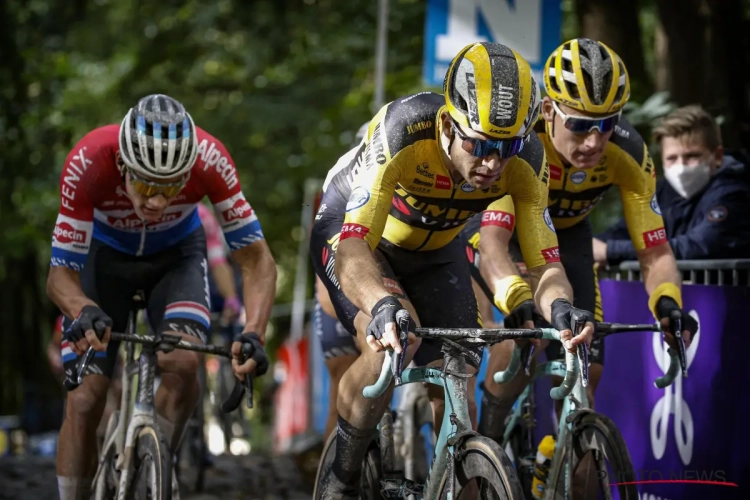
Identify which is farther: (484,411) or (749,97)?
(749,97)

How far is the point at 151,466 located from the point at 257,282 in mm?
1154

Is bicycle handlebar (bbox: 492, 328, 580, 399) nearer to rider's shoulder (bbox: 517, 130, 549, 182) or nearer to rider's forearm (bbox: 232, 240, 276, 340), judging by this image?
rider's shoulder (bbox: 517, 130, 549, 182)

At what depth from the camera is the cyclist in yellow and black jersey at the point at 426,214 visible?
15.0 feet

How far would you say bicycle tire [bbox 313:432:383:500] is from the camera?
5223 millimetres

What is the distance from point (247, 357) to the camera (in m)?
5.54

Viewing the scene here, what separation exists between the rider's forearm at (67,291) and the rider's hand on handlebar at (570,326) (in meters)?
2.33

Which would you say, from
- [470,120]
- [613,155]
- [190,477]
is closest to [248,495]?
[190,477]

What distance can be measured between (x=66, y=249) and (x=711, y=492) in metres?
3.38

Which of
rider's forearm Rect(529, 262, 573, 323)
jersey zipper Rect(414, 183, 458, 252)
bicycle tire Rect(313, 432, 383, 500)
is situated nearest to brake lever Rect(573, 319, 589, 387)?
rider's forearm Rect(529, 262, 573, 323)

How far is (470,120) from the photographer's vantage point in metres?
4.56

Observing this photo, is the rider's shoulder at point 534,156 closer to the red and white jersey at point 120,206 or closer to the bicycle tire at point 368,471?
the bicycle tire at point 368,471

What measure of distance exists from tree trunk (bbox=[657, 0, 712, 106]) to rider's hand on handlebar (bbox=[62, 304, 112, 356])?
6.69 metres

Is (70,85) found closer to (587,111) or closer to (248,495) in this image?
(248,495)

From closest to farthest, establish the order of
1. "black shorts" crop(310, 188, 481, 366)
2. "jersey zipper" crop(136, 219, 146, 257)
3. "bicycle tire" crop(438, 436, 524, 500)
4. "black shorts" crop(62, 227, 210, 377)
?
"bicycle tire" crop(438, 436, 524, 500) < "black shorts" crop(310, 188, 481, 366) < "black shorts" crop(62, 227, 210, 377) < "jersey zipper" crop(136, 219, 146, 257)
